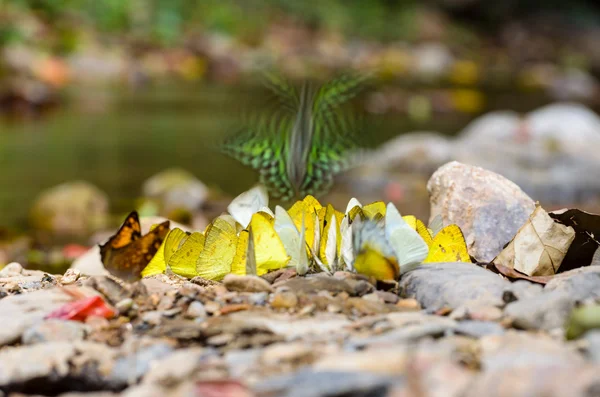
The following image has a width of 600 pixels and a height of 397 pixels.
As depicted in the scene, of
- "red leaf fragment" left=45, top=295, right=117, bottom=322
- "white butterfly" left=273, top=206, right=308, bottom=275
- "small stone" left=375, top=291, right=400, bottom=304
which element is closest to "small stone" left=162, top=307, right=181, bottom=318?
"red leaf fragment" left=45, top=295, right=117, bottom=322

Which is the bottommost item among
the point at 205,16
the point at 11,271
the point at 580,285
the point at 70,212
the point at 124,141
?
the point at 70,212

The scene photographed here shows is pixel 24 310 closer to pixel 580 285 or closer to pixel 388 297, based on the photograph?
pixel 388 297

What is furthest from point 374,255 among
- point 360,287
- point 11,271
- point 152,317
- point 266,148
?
point 11,271

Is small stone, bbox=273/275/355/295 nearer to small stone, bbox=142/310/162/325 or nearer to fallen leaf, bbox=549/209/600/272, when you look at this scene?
small stone, bbox=142/310/162/325

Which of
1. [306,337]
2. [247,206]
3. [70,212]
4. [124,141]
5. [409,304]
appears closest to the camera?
[306,337]

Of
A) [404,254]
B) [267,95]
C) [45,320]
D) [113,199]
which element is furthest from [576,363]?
[113,199]

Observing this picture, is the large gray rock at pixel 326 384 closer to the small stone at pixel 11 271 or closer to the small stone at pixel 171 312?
the small stone at pixel 171 312

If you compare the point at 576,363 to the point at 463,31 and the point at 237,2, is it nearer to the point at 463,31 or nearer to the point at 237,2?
the point at 237,2
